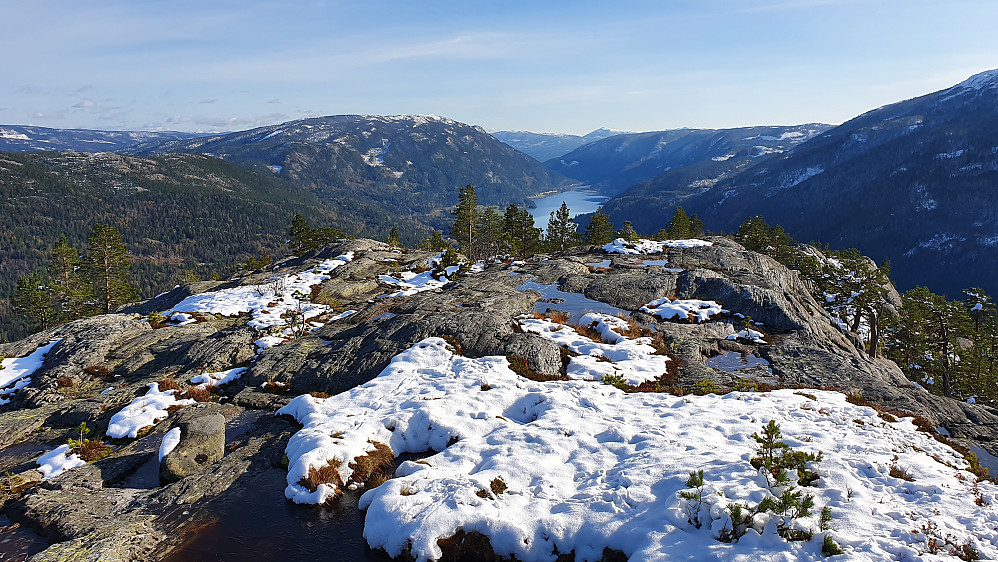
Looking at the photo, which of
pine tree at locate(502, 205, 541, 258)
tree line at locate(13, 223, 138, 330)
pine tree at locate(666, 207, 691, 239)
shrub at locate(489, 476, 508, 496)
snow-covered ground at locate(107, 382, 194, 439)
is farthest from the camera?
pine tree at locate(666, 207, 691, 239)

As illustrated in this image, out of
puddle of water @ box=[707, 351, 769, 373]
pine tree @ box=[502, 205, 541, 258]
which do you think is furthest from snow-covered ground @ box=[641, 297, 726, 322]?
pine tree @ box=[502, 205, 541, 258]

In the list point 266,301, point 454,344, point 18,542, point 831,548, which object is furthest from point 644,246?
point 18,542

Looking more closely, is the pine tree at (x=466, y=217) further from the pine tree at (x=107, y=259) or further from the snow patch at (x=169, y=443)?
the snow patch at (x=169, y=443)

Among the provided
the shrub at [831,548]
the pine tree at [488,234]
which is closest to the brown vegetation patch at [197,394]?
the shrub at [831,548]

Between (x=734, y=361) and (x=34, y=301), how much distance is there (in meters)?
88.9

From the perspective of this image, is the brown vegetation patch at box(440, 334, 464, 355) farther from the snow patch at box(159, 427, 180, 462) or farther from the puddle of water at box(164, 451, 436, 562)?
the snow patch at box(159, 427, 180, 462)

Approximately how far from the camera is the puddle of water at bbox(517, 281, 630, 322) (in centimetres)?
3098

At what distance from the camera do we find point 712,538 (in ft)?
32.7

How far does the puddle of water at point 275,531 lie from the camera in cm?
1192

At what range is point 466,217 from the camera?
3063 inches

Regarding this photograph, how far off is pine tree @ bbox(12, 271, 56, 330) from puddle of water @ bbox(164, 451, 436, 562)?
75531 mm

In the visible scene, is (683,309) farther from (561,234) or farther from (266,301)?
(561,234)

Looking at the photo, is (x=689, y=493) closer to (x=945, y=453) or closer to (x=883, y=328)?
(x=945, y=453)

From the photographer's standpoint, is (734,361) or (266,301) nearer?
(734,361)
